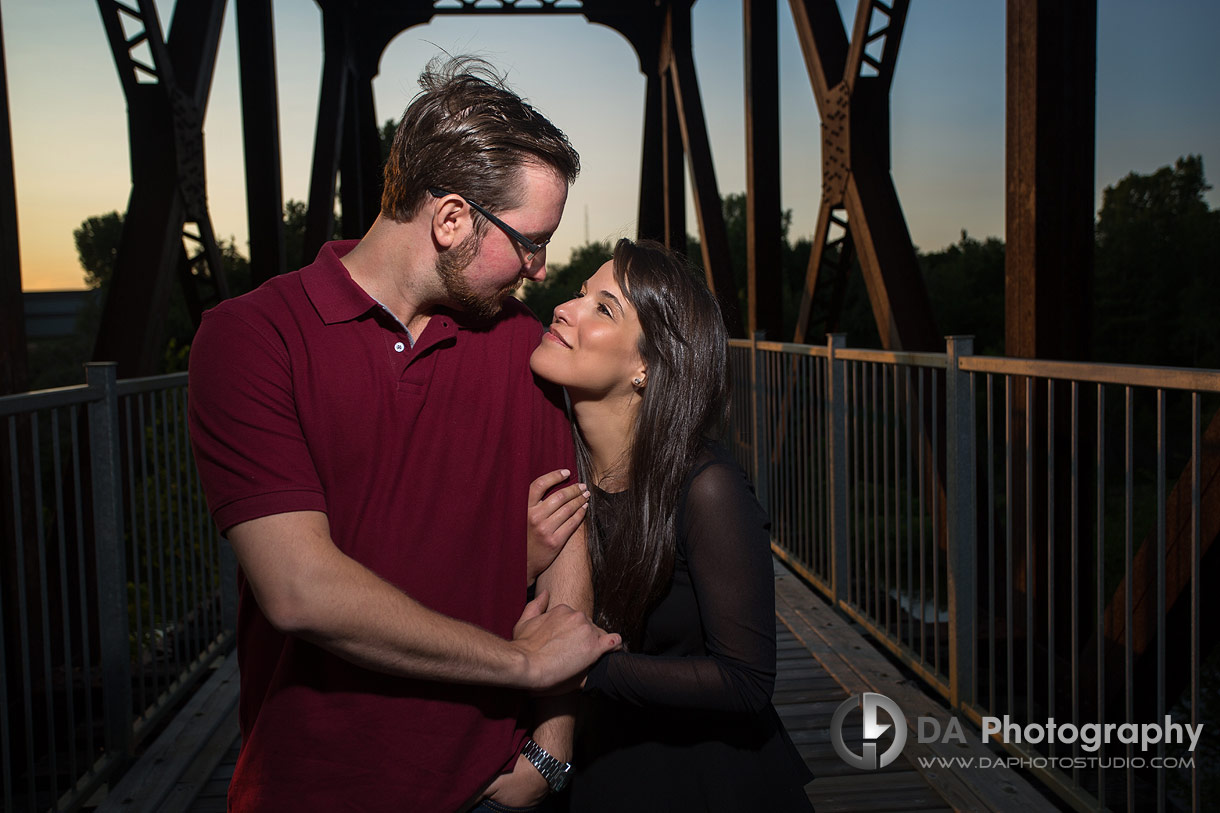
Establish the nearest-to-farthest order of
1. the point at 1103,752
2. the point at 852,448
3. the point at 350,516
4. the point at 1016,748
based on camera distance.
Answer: the point at 350,516, the point at 1103,752, the point at 1016,748, the point at 852,448

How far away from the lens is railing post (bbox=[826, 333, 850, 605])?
422 centimetres

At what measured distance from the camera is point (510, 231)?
1.38m

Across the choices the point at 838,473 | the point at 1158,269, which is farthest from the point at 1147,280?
the point at 838,473

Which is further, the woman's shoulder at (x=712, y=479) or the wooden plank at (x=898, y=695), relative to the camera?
the wooden plank at (x=898, y=695)

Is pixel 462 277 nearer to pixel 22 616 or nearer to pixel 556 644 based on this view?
pixel 556 644

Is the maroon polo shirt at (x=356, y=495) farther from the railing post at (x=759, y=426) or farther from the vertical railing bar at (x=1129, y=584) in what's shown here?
the railing post at (x=759, y=426)

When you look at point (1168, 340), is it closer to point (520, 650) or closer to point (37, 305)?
point (520, 650)

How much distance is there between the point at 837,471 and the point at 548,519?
312 cm

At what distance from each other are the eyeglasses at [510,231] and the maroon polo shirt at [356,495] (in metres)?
0.17

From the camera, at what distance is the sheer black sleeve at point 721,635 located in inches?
58.2

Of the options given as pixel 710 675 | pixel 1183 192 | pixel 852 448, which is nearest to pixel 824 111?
pixel 852 448

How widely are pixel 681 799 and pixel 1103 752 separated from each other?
138 centimetres

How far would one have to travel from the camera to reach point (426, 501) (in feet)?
4.03

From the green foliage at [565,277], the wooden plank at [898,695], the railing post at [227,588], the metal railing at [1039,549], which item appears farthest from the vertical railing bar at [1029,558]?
the green foliage at [565,277]
